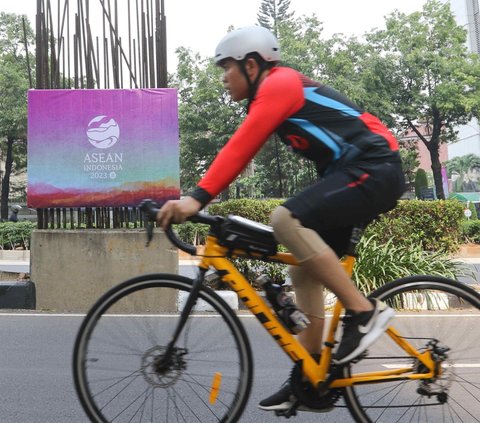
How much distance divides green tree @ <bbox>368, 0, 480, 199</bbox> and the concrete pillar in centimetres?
2826

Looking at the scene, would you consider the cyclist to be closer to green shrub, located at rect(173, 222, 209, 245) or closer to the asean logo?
the asean logo

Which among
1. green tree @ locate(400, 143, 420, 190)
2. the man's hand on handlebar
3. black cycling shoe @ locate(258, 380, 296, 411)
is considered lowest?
black cycling shoe @ locate(258, 380, 296, 411)

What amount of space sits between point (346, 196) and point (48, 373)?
3.12 metres

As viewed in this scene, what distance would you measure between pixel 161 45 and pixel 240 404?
664 centimetres

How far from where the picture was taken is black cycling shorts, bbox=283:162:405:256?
248 centimetres

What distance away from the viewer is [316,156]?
2623 millimetres

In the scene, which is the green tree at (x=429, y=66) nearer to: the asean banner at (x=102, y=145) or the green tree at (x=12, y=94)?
the green tree at (x=12, y=94)

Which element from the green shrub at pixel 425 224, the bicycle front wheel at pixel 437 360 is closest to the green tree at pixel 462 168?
the green shrub at pixel 425 224

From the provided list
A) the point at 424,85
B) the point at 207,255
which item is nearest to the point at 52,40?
the point at 207,255

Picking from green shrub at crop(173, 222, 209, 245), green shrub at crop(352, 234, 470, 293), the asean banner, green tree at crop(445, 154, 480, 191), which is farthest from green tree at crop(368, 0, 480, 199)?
green tree at crop(445, 154, 480, 191)

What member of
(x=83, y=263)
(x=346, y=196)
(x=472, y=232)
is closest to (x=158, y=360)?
(x=346, y=196)

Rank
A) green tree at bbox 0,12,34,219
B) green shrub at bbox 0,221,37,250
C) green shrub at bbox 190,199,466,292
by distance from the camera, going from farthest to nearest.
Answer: green tree at bbox 0,12,34,219 < green shrub at bbox 0,221,37,250 < green shrub at bbox 190,199,466,292

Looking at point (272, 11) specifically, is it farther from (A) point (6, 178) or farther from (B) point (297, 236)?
(B) point (297, 236)

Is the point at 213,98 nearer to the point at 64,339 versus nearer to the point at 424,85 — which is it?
the point at 424,85
